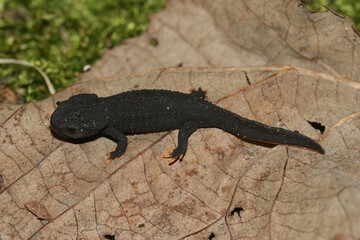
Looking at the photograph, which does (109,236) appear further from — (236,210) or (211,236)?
(236,210)

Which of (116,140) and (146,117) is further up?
(146,117)

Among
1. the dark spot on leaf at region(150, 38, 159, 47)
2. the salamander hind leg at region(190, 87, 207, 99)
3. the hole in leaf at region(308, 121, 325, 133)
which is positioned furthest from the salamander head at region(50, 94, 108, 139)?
the hole in leaf at region(308, 121, 325, 133)

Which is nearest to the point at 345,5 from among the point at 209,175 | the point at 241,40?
the point at 241,40

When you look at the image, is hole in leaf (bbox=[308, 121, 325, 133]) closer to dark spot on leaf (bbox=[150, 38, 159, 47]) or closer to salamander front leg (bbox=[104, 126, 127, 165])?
salamander front leg (bbox=[104, 126, 127, 165])

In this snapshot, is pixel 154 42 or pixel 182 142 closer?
pixel 182 142

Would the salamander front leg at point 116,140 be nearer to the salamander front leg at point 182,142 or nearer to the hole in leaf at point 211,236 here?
the salamander front leg at point 182,142

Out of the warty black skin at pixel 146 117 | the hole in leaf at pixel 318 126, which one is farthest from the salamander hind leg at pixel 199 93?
the hole in leaf at pixel 318 126
